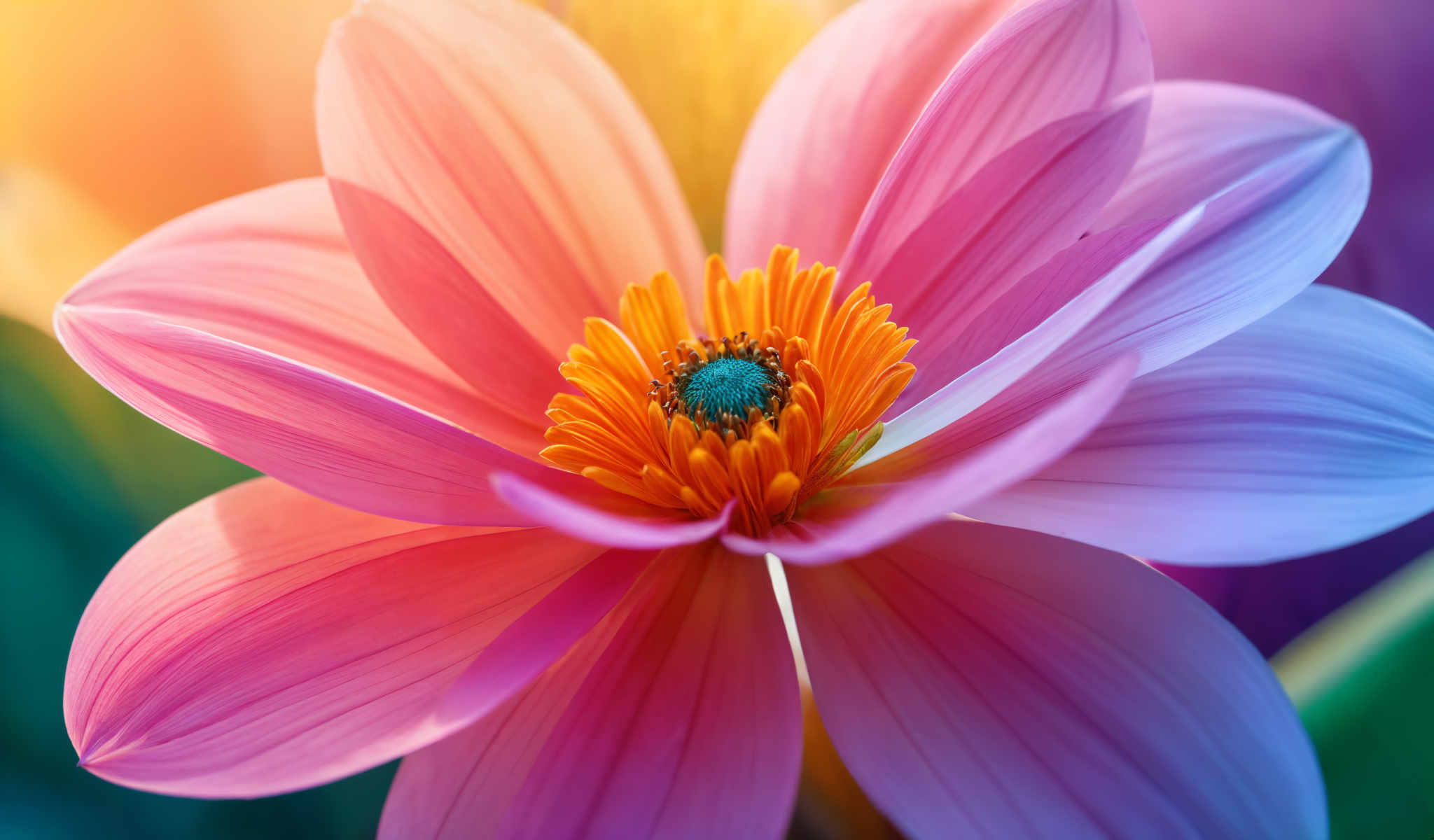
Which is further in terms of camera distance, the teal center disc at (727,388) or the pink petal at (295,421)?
the teal center disc at (727,388)

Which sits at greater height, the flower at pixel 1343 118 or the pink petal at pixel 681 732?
the flower at pixel 1343 118

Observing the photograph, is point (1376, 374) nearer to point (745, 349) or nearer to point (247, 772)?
point (745, 349)

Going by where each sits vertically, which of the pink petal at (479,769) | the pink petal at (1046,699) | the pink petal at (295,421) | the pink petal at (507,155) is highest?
the pink petal at (507,155)

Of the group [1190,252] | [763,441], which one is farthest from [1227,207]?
[763,441]

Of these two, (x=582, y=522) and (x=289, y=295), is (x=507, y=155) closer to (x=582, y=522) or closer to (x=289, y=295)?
(x=289, y=295)

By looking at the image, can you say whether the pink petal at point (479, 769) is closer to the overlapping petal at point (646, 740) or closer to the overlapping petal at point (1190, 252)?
the overlapping petal at point (646, 740)

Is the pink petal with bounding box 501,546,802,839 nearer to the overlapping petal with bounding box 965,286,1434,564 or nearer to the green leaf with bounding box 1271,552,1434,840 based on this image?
the overlapping petal with bounding box 965,286,1434,564

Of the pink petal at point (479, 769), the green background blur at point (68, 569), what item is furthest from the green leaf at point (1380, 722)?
the green background blur at point (68, 569)

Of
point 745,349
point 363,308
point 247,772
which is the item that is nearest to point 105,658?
point 247,772

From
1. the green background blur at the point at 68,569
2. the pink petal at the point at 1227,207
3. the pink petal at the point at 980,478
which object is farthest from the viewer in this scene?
the green background blur at the point at 68,569
